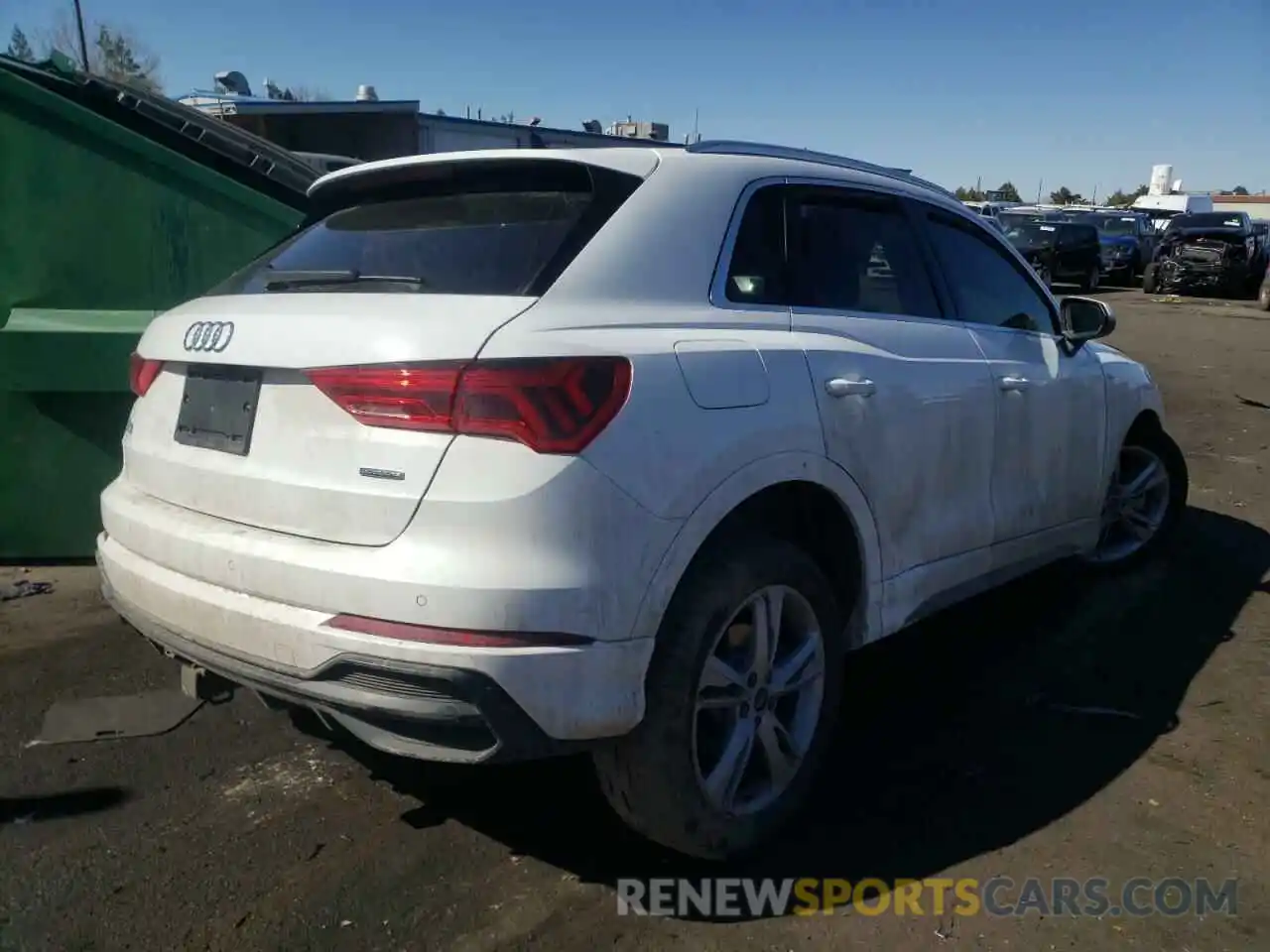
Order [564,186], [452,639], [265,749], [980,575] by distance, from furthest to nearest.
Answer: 1. [980,575]
2. [265,749]
3. [564,186]
4. [452,639]

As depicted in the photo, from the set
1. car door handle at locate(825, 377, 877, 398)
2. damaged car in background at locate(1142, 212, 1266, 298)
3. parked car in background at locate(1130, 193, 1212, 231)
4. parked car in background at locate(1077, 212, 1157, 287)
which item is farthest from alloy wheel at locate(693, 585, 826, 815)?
parked car in background at locate(1130, 193, 1212, 231)

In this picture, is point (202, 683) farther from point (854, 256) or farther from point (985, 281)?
point (985, 281)

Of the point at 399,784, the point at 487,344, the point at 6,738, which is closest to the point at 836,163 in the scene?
the point at 487,344

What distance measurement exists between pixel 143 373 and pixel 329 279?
2.24 ft

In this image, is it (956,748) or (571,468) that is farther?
(956,748)

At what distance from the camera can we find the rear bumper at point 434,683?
2252 mm

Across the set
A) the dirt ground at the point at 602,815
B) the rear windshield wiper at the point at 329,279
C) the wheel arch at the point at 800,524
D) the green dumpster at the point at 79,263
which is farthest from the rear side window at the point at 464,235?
the green dumpster at the point at 79,263

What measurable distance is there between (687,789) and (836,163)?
2.04m

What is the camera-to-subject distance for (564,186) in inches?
109

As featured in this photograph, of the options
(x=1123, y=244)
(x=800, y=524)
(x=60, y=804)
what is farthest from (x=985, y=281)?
(x=1123, y=244)

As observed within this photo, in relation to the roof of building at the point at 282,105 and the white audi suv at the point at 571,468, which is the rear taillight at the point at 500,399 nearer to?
the white audi suv at the point at 571,468

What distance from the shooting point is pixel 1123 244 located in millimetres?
27953

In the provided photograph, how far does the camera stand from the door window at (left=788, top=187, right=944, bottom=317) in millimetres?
3244

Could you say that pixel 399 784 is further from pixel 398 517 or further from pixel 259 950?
pixel 398 517
